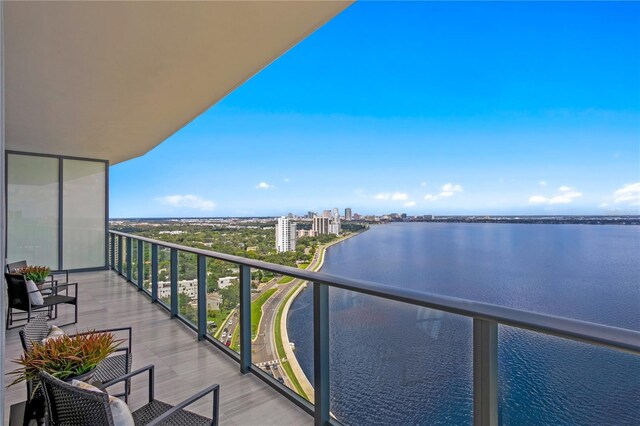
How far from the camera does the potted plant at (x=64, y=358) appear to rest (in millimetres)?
1498

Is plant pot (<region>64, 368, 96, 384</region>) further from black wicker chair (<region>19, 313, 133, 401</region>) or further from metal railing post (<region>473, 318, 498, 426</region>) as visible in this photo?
metal railing post (<region>473, 318, 498, 426</region>)

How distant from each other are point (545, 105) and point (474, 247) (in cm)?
895

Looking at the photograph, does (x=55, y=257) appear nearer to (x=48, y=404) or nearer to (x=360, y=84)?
(x=48, y=404)

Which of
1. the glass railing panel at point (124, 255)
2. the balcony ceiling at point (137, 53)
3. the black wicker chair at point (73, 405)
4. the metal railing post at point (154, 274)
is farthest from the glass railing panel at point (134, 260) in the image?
the black wicker chair at point (73, 405)

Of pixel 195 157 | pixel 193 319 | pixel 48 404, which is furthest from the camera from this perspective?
pixel 195 157

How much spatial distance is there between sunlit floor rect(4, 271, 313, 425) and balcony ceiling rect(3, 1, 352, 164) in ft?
9.92

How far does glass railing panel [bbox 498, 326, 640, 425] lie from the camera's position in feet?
3.58

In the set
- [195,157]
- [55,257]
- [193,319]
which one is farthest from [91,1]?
[195,157]

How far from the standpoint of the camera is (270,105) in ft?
52.9

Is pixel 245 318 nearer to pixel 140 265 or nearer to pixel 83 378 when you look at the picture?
pixel 83 378

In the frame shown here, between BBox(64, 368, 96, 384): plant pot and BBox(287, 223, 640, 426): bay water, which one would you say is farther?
BBox(64, 368, 96, 384): plant pot

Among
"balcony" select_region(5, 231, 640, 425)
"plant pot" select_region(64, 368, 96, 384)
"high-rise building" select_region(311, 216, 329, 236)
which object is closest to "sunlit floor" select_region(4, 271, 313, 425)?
"balcony" select_region(5, 231, 640, 425)

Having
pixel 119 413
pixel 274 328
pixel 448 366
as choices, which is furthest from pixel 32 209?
pixel 448 366

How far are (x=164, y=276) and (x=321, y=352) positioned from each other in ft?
11.8
